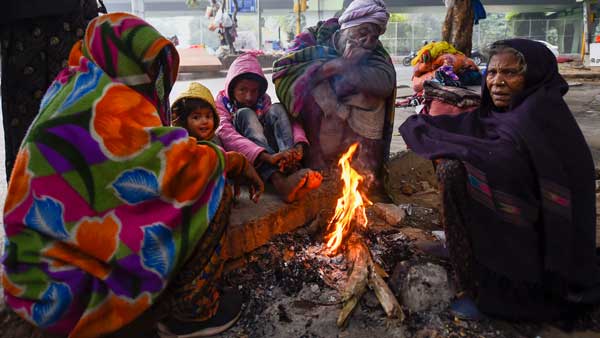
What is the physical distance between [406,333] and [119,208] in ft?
4.85

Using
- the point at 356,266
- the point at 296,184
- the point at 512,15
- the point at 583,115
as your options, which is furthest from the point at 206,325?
the point at 512,15

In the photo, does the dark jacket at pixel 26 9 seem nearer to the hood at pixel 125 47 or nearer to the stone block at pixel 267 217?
the hood at pixel 125 47

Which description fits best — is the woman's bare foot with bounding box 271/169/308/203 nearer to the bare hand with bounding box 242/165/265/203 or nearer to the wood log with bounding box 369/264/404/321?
the bare hand with bounding box 242/165/265/203

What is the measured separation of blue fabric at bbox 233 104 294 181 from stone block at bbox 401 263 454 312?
138cm

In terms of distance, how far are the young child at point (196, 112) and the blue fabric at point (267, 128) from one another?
0.48 metres

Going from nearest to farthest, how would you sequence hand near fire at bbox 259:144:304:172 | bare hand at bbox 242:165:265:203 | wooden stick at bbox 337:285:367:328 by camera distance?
wooden stick at bbox 337:285:367:328 → bare hand at bbox 242:165:265:203 → hand near fire at bbox 259:144:304:172

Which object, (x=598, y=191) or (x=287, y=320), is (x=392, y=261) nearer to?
(x=287, y=320)

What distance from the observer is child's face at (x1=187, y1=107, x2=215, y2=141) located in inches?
117

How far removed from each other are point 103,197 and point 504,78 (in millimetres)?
2063

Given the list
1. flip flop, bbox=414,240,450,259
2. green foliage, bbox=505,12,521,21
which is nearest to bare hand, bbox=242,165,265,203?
flip flop, bbox=414,240,450,259

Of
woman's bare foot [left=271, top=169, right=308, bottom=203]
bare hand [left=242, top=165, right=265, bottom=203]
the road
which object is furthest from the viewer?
the road

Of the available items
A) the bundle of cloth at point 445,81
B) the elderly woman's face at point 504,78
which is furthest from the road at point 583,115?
the elderly woman's face at point 504,78

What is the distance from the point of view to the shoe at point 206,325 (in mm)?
2109

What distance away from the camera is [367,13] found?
3504 millimetres
